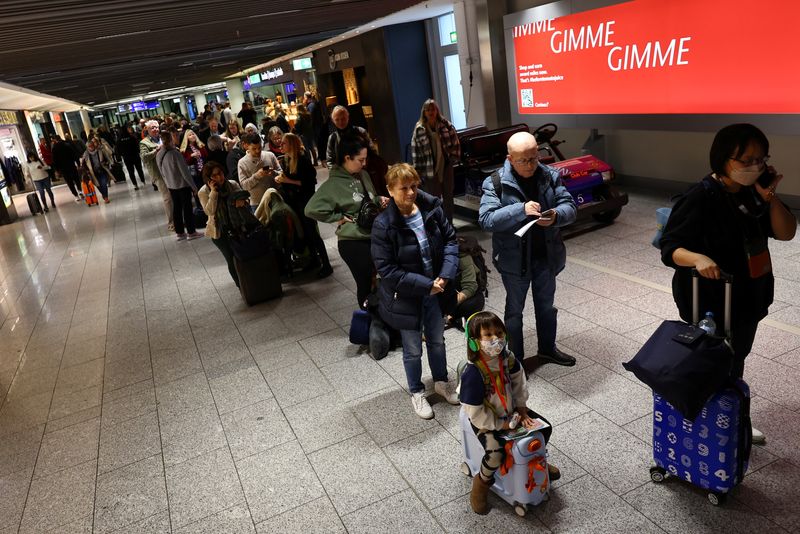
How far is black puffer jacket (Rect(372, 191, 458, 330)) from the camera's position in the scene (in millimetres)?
3717

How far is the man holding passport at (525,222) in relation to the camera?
378 cm

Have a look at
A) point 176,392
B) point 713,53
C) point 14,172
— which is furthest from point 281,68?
point 176,392

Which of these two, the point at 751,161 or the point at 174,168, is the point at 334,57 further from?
the point at 751,161

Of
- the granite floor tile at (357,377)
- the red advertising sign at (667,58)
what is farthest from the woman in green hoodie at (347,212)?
the red advertising sign at (667,58)

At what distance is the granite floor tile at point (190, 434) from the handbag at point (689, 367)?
2.83 metres

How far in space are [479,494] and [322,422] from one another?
1.47 m

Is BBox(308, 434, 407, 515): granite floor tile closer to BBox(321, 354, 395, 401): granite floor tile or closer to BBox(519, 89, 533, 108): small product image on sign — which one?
BBox(321, 354, 395, 401): granite floor tile

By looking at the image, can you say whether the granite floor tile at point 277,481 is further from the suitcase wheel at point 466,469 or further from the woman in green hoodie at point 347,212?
the woman in green hoodie at point 347,212

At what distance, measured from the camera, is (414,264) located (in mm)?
3777

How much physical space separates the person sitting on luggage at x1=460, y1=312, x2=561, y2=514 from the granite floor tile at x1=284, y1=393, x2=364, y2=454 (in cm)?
122

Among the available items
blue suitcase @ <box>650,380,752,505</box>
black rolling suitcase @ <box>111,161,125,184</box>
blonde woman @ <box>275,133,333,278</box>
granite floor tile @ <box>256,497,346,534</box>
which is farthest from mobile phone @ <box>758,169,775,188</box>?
black rolling suitcase @ <box>111,161,125,184</box>

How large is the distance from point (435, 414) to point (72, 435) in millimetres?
2745

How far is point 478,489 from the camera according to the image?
3.07 meters

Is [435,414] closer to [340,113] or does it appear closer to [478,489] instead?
[478,489]
